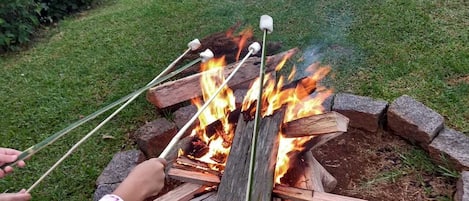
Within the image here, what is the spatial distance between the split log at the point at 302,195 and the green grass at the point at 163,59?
55.5 inches

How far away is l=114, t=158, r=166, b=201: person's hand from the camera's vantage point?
1.77m

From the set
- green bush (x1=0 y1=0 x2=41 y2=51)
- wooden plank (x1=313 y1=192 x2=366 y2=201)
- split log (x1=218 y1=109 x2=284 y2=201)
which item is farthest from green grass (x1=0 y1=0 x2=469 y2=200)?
wooden plank (x1=313 y1=192 x2=366 y2=201)

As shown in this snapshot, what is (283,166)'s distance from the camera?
2617 millimetres

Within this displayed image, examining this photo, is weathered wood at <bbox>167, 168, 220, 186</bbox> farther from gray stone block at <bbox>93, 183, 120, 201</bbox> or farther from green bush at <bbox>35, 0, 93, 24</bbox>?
green bush at <bbox>35, 0, 93, 24</bbox>

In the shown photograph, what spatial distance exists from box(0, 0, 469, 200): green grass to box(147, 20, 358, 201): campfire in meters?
0.86

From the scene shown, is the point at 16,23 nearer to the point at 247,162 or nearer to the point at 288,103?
the point at 288,103

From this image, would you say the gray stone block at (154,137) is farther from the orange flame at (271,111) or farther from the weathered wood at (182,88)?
the orange flame at (271,111)

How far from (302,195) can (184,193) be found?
2.10 feet

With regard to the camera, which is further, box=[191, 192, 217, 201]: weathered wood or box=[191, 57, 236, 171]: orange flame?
box=[191, 57, 236, 171]: orange flame

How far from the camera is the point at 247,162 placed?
7.91 feet

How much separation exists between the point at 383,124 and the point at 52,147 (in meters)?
2.51

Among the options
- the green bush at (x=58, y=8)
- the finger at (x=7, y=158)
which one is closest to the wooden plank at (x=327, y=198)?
the finger at (x=7, y=158)

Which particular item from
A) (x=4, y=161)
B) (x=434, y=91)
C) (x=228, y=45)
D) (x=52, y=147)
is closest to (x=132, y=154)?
(x=52, y=147)

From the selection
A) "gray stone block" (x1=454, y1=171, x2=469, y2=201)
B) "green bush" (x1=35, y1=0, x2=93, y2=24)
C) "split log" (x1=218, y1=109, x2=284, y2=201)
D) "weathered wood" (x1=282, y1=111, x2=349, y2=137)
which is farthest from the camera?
"green bush" (x1=35, y1=0, x2=93, y2=24)
